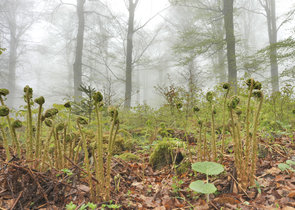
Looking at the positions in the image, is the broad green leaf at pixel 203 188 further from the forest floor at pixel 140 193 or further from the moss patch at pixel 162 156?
the moss patch at pixel 162 156

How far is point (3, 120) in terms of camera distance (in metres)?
1.44

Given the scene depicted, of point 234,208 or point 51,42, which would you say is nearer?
point 234,208

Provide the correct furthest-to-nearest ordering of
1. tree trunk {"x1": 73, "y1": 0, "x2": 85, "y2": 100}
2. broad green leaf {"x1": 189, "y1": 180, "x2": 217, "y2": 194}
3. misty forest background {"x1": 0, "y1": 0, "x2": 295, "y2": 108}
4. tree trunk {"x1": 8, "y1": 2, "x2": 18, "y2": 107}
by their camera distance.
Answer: tree trunk {"x1": 8, "y1": 2, "x2": 18, "y2": 107} → tree trunk {"x1": 73, "y1": 0, "x2": 85, "y2": 100} → misty forest background {"x1": 0, "y1": 0, "x2": 295, "y2": 108} → broad green leaf {"x1": 189, "y1": 180, "x2": 217, "y2": 194}

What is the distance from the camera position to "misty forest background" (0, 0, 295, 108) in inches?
320

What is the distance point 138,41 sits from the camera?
1595 centimetres

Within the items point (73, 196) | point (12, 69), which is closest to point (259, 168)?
point (73, 196)

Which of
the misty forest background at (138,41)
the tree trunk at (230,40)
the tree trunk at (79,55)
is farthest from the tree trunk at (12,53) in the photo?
the tree trunk at (230,40)

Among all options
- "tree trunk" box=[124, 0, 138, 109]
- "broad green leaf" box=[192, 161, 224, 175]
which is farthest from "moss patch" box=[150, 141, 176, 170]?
"tree trunk" box=[124, 0, 138, 109]

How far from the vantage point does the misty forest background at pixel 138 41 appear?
814 centimetres

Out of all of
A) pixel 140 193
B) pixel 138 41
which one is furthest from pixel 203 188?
pixel 138 41

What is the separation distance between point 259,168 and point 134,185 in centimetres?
121

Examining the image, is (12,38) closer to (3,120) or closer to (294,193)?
(3,120)

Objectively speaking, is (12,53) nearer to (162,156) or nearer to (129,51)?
(129,51)

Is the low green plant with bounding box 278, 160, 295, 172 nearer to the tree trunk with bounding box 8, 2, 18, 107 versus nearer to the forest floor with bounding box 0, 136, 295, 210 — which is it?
the forest floor with bounding box 0, 136, 295, 210
